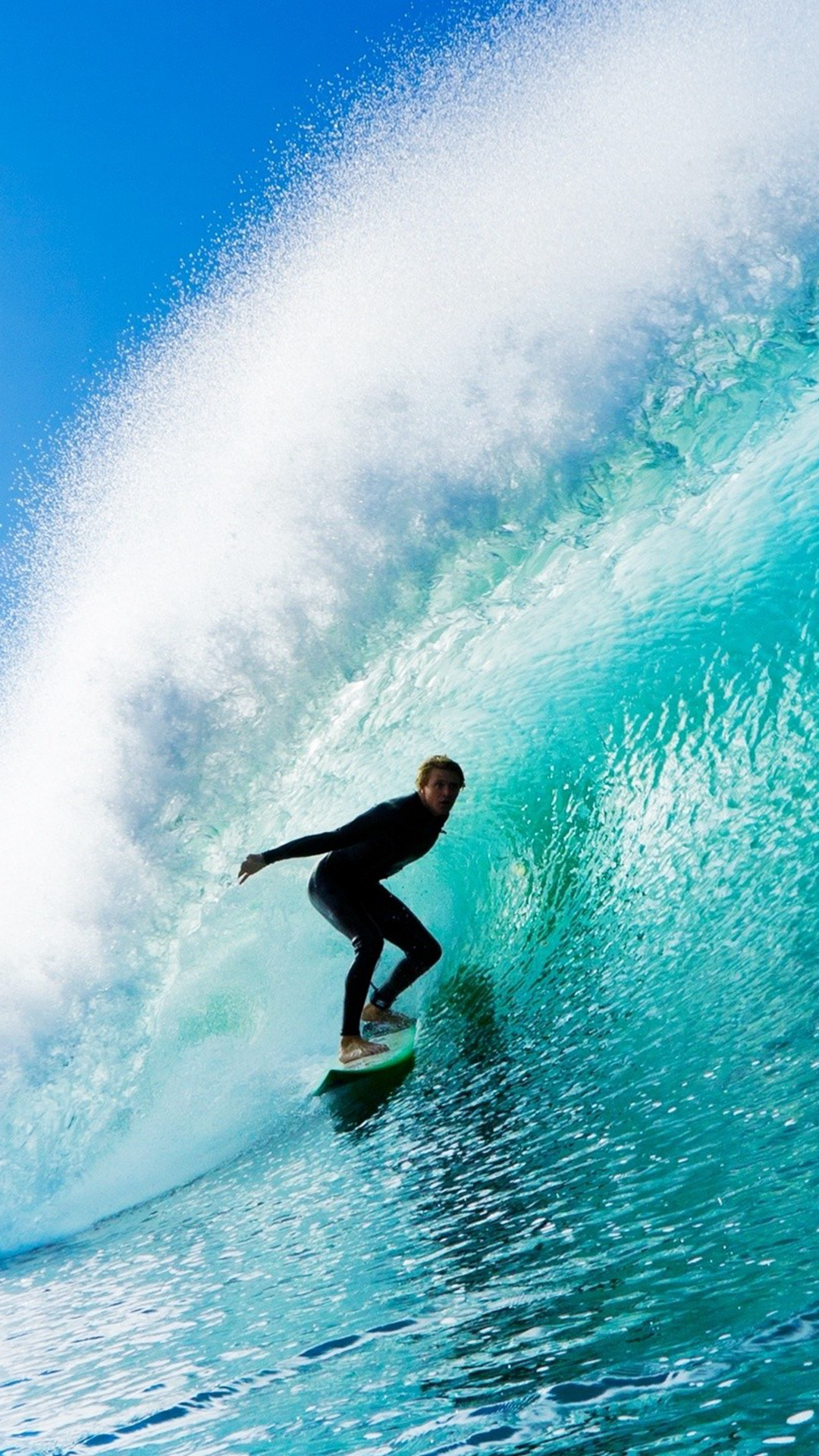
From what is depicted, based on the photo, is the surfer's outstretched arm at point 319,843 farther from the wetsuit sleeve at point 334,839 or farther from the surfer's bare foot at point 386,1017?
the surfer's bare foot at point 386,1017

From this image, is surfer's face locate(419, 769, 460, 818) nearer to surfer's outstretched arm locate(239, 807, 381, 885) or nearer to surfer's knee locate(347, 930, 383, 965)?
surfer's outstretched arm locate(239, 807, 381, 885)

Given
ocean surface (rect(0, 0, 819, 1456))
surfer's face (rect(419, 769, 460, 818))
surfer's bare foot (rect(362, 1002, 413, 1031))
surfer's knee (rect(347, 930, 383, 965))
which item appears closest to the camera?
ocean surface (rect(0, 0, 819, 1456))

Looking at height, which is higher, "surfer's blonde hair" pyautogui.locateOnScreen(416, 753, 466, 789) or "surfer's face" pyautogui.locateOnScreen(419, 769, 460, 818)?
"surfer's blonde hair" pyautogui.locateOnScreen(416, 753, 466, 789)

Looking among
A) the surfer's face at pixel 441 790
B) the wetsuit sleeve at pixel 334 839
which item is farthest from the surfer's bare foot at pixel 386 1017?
the surfer's face at pixel 441 790

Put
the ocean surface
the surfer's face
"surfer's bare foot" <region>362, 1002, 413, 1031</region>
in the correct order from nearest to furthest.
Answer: the ocean surface
the surfer's face
"surfer's bare foot" <region>362, 1002, 413, 1031</region>

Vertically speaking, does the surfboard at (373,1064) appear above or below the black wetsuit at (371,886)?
below

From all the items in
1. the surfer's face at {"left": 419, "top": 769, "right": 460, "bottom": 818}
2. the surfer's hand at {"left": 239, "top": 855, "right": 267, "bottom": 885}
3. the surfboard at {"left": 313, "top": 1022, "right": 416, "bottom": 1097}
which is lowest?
the surfboard at {"left": 313, "top": 1022, "right": 416, "bottom": 1097}

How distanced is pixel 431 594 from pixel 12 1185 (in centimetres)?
381

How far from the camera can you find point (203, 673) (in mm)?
6992

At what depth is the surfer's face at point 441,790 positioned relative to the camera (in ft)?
14.3

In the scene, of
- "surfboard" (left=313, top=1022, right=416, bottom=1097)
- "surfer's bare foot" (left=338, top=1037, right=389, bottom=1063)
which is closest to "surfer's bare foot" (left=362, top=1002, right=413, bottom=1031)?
"surfboard" (left=313, top=1022, right=416, bottom=1097)

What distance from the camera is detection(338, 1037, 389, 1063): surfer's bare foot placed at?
4469mm

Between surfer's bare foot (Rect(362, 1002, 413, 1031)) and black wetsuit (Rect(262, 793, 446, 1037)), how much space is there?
17 centimetres

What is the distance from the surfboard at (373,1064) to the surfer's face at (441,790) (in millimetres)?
954
